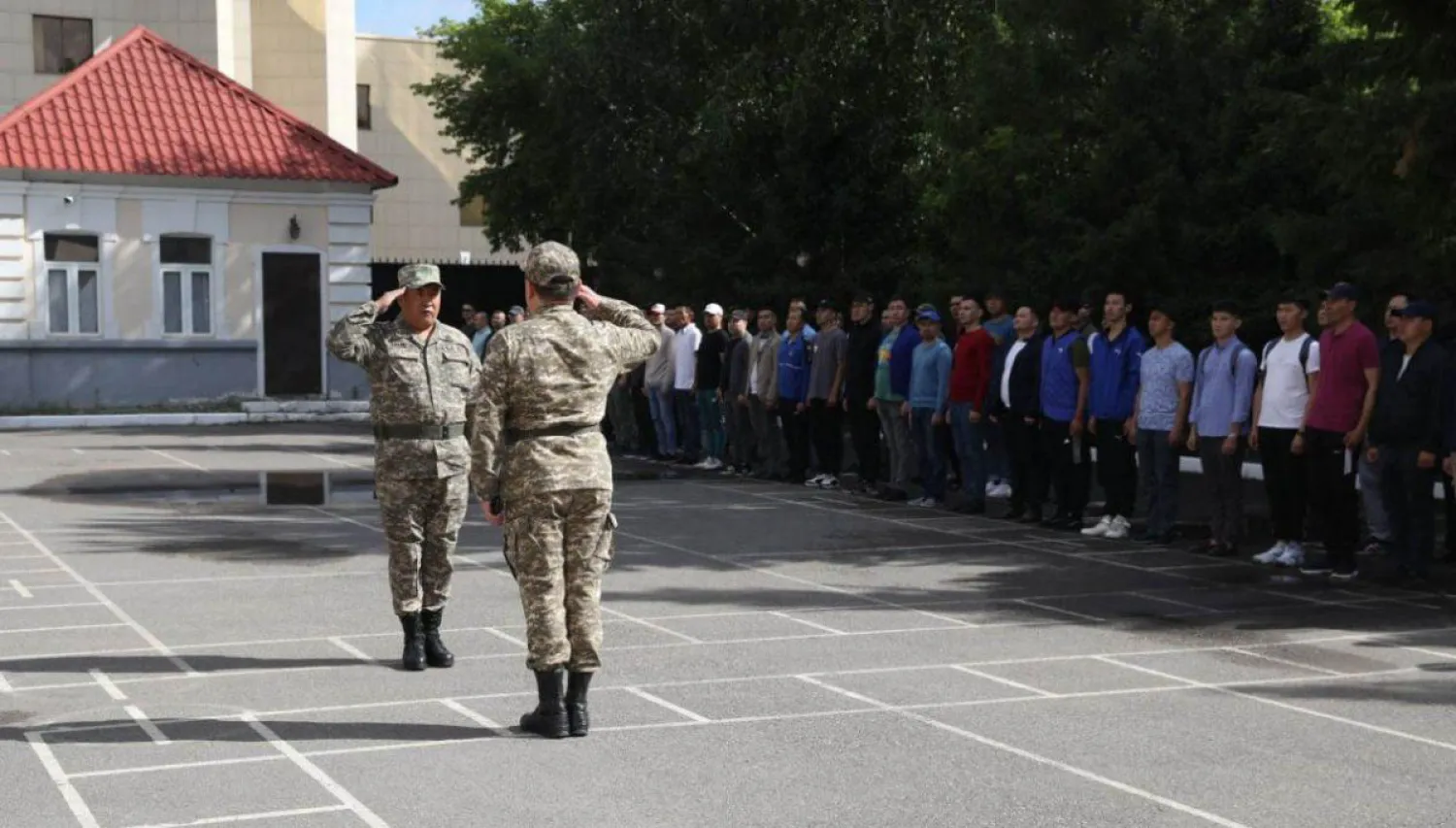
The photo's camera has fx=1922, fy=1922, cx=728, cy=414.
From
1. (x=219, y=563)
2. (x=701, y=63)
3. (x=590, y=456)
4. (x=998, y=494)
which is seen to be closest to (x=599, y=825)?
(x=590, y=456)

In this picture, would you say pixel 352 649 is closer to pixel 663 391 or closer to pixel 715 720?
pixel 715 720

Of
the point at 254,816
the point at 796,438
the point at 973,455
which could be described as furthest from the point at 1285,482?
the point at 254,816

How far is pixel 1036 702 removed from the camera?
8.60m

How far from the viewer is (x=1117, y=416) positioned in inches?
611

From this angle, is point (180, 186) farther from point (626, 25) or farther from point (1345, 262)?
point (1345, 262)

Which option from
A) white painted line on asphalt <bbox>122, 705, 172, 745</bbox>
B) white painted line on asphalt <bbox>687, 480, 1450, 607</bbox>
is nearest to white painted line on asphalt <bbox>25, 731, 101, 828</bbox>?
white painted line on asphalt <bbox>122, 705, 172, 745</bbox>

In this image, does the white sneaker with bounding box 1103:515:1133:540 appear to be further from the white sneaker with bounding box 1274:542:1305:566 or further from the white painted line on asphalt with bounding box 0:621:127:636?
the white painted line on asphalt with bounding box 0:621:127:636

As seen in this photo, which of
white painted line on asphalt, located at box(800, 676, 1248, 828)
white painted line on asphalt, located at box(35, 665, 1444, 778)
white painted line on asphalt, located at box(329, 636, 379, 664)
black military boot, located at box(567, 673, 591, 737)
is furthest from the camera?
white painted line on asphalt, located at box(329, 636, 379, 664)

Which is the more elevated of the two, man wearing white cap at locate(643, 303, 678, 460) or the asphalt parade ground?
man wearing white cap at locate(643, 303, 678, 460)

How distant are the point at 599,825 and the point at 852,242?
22.2m

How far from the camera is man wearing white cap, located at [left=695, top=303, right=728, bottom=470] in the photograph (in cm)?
2202

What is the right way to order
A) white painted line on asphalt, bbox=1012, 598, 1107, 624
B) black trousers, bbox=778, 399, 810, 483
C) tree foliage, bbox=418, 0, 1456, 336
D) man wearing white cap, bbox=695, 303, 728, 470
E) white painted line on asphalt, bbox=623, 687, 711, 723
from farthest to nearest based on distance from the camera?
man wearing white cap, bbox=695, 303, 728, 470 < black trousers, bbox=778, 399, 810, 483 < tree foliage, bbox=418, 0, 1456, 336 < white painted line on asphalt, bbox=1012, 598, 1107, 624 < white painted line on asphalt, bbox=623, 687, 711, 723

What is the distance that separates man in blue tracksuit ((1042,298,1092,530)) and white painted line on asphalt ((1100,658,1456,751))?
6301mm

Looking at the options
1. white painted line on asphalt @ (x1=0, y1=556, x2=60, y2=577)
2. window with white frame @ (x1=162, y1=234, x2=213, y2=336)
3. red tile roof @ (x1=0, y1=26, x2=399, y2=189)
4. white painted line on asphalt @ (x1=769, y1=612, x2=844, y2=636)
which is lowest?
white painted line on asphalt @ (x1=769, y1=612, x2=844, y2=636)
